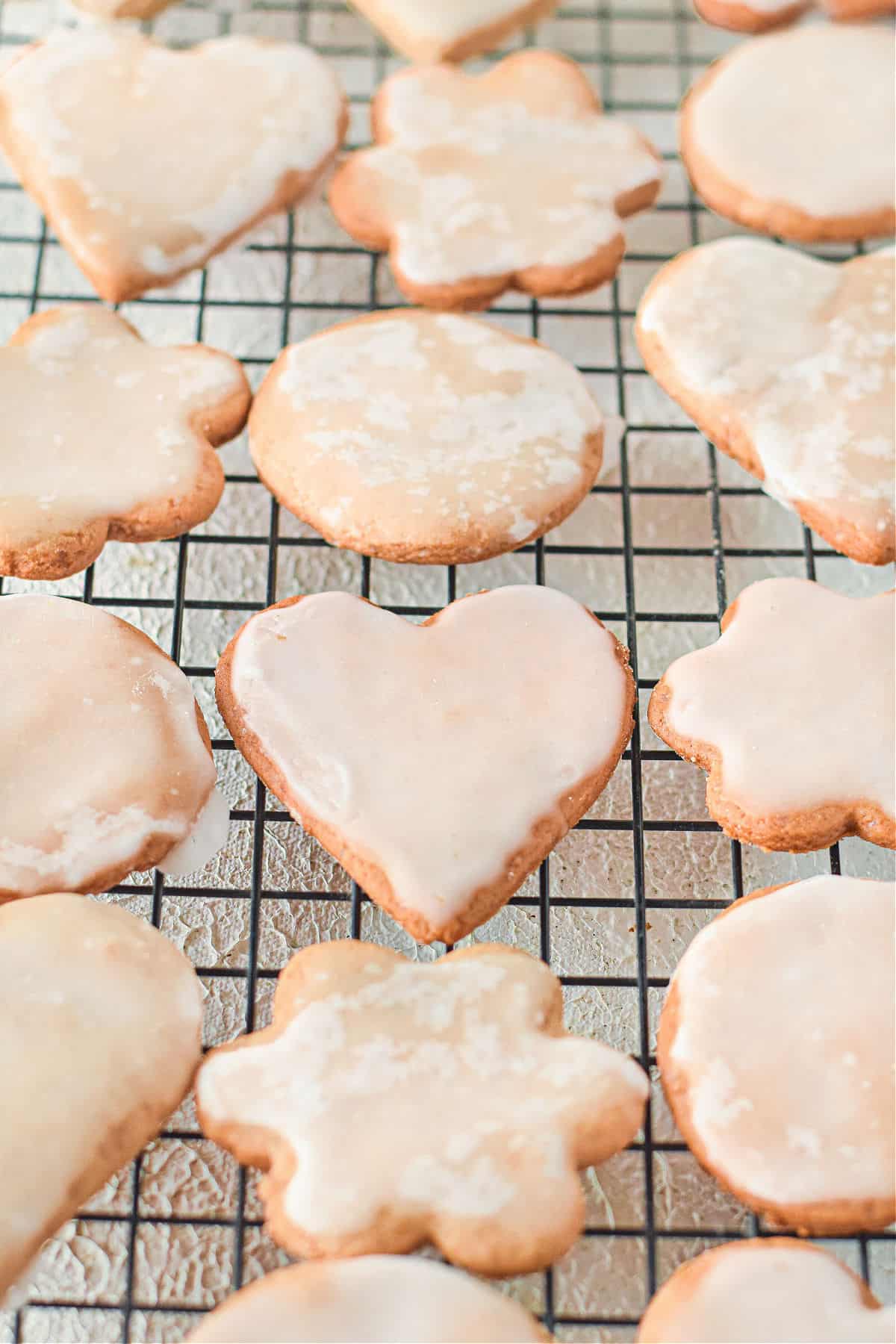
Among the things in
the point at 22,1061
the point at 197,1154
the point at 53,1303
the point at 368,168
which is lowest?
the point at 197,1154

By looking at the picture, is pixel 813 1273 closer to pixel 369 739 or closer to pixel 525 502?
pixel 369 739

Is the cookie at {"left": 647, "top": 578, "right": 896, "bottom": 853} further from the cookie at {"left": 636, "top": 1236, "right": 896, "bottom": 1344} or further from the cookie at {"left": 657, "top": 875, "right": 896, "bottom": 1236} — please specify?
the cookie at {"left": 636, "top": 1236, "right": 896, "bottom": 1344}

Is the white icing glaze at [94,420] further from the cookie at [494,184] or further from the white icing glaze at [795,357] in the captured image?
the white icing glaze at [795,357]

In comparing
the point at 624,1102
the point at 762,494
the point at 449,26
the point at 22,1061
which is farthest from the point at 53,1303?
the point at 449,26

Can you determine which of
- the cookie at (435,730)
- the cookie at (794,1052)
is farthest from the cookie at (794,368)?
the cookie at (794,1052)

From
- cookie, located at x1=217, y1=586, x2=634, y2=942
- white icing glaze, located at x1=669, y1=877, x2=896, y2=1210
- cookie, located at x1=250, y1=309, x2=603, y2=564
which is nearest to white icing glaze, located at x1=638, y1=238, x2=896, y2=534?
cookie, located at x1=250, y1=309, x2=603, y2=564

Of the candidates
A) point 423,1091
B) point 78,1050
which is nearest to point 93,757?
point 78,1050
